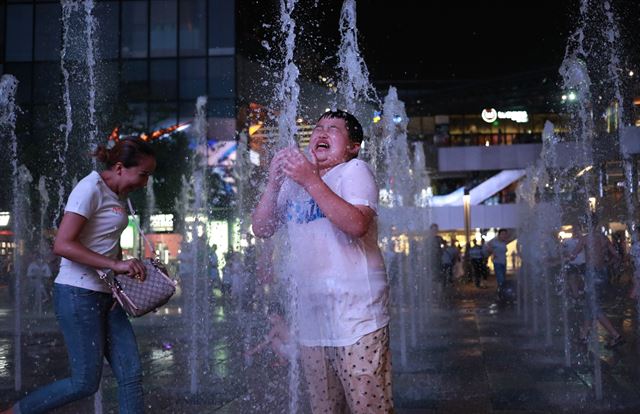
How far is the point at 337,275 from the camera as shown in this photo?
2574 millimetres

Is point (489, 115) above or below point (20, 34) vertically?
below

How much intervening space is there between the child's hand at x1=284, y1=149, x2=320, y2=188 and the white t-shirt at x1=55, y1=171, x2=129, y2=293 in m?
1.18

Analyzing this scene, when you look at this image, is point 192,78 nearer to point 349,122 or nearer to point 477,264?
point 477,264

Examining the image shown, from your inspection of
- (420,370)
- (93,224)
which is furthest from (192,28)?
(93,224)

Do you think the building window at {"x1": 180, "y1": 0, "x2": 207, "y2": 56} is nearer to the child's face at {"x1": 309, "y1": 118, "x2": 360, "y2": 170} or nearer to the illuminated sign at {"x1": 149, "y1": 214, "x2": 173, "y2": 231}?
the illuminated sign at {"x1": 149, "y1": 214, "x2": 173, "y2": 231}

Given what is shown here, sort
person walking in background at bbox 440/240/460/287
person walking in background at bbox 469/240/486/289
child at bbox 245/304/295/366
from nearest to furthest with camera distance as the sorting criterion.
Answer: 1. child at bbox 245/304/295/366
2. person walking in background at bbox 440/240/460/287
3. person walking in background at bbox 469/240/486/289

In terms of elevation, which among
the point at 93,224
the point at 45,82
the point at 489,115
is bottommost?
the point at 93,224

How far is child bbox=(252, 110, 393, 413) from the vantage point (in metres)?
2.49

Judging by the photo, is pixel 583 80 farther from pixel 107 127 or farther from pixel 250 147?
pixel 250 147

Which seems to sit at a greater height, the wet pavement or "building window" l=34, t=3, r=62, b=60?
"building window" l=34, t=3, r=62, b=60

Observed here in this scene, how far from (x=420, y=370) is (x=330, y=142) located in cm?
426

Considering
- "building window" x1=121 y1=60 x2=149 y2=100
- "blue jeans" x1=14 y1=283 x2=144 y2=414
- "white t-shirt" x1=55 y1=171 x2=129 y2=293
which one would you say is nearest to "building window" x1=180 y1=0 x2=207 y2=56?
"building window" x1=121 y1=60 x2=149 y2=100

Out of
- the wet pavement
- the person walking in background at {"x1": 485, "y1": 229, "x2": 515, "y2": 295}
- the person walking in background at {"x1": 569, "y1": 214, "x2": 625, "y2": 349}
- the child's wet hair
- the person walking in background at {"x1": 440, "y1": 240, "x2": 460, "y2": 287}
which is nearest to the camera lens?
the wet pavement

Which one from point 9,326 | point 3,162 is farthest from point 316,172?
point 3,162
